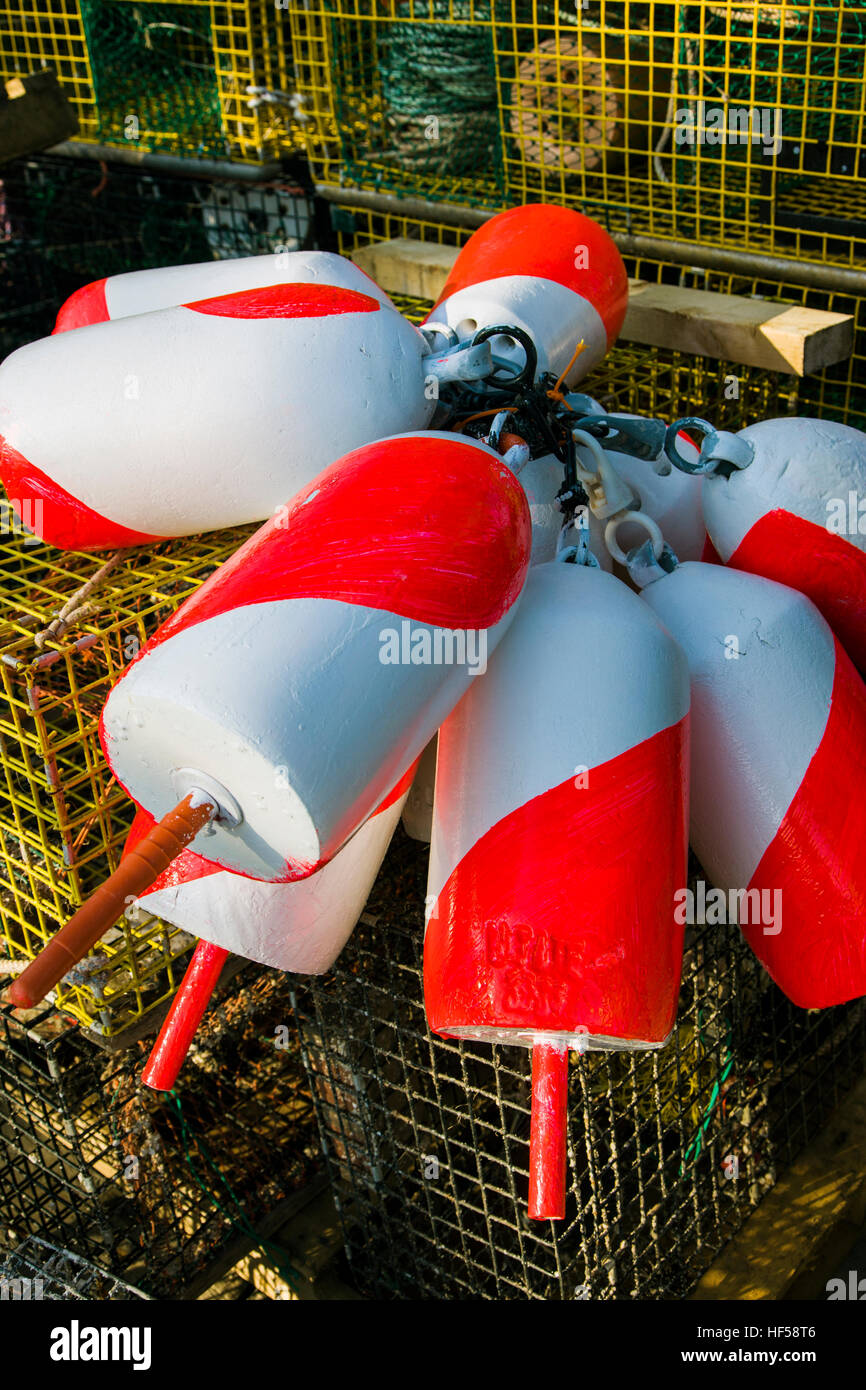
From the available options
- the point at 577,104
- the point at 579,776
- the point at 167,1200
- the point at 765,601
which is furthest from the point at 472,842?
the point at 577,104

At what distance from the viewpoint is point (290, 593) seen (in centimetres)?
103

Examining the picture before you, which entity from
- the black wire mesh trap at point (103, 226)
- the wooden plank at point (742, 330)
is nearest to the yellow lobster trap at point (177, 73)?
the black wire mesh trap at point (103, 226)

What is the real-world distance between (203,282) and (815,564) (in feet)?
2.72

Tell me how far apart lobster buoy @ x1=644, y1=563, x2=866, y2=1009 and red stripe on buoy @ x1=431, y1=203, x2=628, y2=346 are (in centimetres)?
60

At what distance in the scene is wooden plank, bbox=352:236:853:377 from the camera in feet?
6.57

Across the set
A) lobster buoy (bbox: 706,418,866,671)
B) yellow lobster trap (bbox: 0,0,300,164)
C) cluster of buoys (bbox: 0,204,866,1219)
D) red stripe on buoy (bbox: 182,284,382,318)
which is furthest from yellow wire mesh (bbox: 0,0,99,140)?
lobster buoy (bbox: 706,418,866,671)

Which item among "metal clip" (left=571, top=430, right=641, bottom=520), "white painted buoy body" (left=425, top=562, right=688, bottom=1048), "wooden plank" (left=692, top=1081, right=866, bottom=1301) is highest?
"metal clip" (left=571, top=430, right=641, bottom=520)

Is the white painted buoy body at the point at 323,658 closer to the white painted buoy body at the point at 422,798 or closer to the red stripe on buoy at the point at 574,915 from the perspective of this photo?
the red stripe on buoy at the point at 574,915

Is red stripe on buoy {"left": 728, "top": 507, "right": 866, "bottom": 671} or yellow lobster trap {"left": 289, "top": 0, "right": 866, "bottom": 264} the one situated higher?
yellow lobster trap {"left": 289, "top": 0, "right": 866, "bottom": 264}

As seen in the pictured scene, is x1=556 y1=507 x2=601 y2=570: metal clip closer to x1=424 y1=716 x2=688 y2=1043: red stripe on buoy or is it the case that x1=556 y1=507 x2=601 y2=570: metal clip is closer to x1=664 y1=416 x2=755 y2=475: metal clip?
x1=664 y1=416 x2=755 y2=475: metal clip

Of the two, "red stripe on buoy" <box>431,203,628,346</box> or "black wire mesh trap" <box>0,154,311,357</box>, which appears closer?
"red stripe on buoy" <box>431,203,628,346</box>

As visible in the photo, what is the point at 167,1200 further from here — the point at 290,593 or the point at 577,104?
the point at 577,104

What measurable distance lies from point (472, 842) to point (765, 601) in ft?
1.44

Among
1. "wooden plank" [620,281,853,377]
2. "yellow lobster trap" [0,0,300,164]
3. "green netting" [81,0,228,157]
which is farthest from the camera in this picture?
"green netting" [81,0,228,157]
